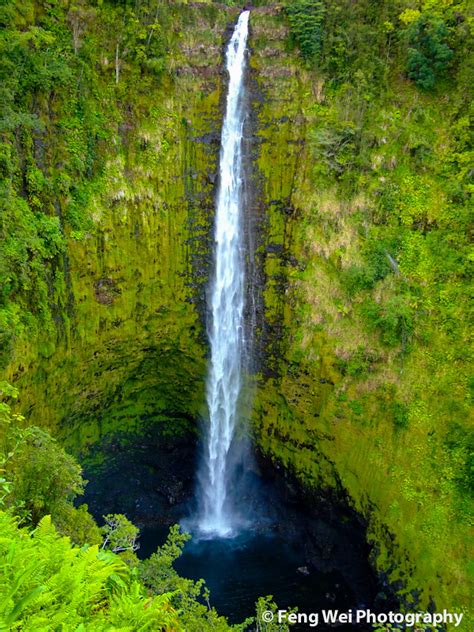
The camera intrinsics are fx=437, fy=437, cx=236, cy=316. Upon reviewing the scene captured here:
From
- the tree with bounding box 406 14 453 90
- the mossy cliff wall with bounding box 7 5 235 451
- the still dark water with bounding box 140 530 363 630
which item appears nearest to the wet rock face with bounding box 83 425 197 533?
the mossy cliff wall with bounding box 7 5 235 451

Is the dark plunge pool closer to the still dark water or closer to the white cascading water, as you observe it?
the still dark water

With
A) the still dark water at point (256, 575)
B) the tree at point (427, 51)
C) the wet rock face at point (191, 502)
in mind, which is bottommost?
the still dark water at point (256, 575)

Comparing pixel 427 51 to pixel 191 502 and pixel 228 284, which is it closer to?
pixel 228 284

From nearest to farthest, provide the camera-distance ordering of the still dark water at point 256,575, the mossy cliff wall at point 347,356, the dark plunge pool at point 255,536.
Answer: the mossy cliff wall at point 347,356 < the still dark water at point 256,575 < the dark plunge pool at point 255,536

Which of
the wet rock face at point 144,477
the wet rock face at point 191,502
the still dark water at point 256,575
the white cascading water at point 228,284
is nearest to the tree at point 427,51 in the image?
the white cascading water at point 228,284

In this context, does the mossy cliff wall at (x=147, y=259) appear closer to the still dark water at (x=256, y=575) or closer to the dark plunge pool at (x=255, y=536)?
the dark plunge pool at (x=255, y=536)

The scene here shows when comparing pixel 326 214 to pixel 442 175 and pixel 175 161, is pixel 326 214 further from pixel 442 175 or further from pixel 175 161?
pixel 175 161

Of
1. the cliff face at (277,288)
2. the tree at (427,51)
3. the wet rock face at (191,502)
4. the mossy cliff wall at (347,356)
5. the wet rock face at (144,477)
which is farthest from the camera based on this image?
the wet rock face at (144,477)
